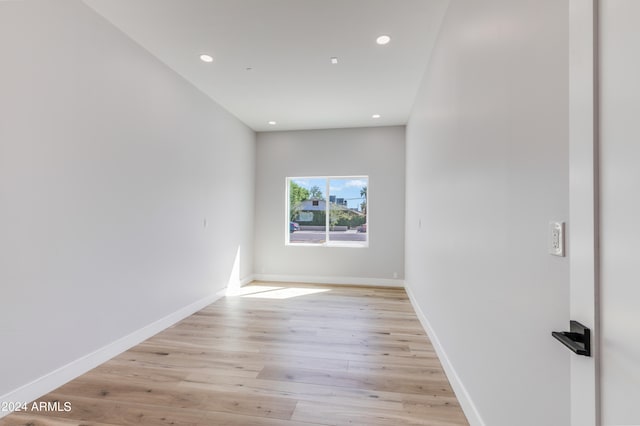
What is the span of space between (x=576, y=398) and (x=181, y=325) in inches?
138

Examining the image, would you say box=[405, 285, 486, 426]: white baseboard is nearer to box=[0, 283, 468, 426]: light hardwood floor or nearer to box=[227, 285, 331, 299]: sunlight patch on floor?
box=[0, 283, 468, 426]: light hardwood floor

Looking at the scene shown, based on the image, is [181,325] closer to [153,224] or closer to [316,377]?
[153,224]

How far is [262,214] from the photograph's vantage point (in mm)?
5559

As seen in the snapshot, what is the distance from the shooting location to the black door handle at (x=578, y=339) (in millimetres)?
682

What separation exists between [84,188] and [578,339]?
3.02 m

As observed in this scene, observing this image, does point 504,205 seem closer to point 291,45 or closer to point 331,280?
point 291,45

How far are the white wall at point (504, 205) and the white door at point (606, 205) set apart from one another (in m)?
0.21

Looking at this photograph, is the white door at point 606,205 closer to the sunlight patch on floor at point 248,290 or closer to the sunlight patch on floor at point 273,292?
the sunlight patch on floor at point 273,292

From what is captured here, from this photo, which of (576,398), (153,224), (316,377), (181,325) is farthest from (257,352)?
(576,398)

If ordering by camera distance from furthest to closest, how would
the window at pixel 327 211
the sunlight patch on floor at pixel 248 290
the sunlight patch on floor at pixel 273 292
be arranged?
the window at pixel 327 211, the sunlight patch on floor at pixel 248 290, the sunlight patch on floor at pixel 273 292

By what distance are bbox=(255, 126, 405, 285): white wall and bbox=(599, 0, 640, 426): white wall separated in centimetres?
457

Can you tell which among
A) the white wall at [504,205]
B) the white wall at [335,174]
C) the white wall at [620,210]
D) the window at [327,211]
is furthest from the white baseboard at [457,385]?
the window at [327,211]

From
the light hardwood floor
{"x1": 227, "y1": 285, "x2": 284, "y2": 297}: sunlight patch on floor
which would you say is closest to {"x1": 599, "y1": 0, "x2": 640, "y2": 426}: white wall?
the light hardwood floor

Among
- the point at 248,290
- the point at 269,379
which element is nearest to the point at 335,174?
the point at 248,290
